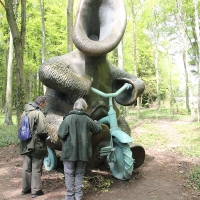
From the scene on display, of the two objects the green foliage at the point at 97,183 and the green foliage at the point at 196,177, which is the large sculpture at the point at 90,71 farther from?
the green foliage at the point at 196,177

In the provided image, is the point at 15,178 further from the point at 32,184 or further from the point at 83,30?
the point at 83,30

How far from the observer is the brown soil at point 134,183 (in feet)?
13.2

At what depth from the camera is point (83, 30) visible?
13.9ft

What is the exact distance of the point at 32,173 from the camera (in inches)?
162

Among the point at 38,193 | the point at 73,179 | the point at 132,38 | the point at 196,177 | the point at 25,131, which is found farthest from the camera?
the point at 132,38

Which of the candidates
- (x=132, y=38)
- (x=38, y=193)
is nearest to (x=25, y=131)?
(x=38, y=193)

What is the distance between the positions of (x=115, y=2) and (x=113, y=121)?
191 cm

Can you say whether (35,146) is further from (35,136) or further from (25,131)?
(25,131)

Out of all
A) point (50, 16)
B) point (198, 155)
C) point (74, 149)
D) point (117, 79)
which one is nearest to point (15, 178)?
point (74, 149)

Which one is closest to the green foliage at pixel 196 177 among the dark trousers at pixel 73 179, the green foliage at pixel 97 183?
the green foliage at pixel 97 183

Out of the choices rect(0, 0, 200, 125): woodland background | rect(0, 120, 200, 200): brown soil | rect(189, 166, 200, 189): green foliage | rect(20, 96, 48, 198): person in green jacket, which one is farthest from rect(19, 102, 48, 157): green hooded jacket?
rect(0, 0, 200, 125): woodland background

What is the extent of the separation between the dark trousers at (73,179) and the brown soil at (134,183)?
305 millimetres

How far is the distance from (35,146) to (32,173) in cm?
43

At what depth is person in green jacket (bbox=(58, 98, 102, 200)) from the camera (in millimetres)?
3613
